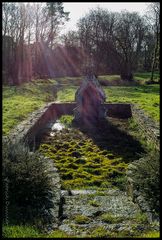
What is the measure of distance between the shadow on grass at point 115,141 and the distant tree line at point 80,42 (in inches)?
1174

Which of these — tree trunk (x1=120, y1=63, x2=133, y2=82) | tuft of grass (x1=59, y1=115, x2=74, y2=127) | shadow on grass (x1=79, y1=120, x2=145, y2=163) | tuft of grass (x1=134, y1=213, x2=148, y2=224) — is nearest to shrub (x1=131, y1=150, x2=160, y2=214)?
tuft of grass (x1=134, y1=213, x2=148, y2=224)

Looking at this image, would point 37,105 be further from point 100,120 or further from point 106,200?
point 106,200

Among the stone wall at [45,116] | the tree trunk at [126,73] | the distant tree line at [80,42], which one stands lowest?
the stone wall at [45,116]

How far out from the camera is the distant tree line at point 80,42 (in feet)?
160

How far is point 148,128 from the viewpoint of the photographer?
14.7m

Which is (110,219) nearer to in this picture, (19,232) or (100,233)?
(100,233)

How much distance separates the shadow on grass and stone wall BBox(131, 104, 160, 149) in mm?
502

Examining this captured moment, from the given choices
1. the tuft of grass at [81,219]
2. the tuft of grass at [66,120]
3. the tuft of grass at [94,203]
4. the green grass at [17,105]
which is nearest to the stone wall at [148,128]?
the tuft of grass at [66,120]

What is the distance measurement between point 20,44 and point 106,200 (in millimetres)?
39335

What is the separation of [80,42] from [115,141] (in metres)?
45.3

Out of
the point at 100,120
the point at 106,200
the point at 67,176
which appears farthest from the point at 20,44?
the point at 106,200

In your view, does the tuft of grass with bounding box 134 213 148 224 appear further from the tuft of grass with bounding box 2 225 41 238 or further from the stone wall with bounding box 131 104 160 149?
the stone wall with bounding box 131 104 160 149

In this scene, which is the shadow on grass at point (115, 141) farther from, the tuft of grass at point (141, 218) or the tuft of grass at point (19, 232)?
the tuft of grass at point (19, 232)

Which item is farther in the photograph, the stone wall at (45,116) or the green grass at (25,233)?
the stone wall at (45,116)
